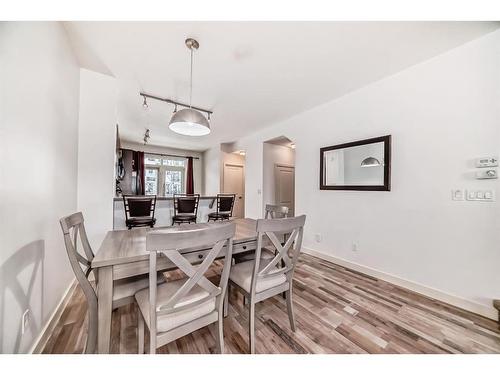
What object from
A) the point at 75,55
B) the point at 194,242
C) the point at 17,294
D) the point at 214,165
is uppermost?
the point at 75,55

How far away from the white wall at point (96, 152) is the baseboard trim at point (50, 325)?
0.58m

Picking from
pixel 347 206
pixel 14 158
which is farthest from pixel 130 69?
pixel 347 206

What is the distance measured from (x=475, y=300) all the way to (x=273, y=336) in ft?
6.20

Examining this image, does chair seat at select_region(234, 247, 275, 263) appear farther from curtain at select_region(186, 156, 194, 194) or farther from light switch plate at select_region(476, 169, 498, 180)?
curtain at select_region(186, 156, 194, 194)

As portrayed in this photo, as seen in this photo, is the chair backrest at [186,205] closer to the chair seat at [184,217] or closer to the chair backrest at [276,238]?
the chair seat at [184,217]

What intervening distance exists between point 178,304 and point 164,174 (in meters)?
6.41

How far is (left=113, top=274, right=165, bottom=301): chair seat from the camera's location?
3.96 ft

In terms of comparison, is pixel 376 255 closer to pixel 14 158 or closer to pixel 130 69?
pixel 14 158

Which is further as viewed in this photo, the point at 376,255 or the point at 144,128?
the point at 144,128

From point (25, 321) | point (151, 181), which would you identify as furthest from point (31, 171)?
point (151, 181)

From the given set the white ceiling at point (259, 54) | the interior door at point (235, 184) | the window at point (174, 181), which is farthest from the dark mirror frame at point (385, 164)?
the window at point (174, 181)

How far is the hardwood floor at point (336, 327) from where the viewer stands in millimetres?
1293

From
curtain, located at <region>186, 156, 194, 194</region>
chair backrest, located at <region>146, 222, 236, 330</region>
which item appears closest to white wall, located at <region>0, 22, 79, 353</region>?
chair backrest, located at <region>146, 222, 236, 330</region>

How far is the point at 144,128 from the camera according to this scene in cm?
450
